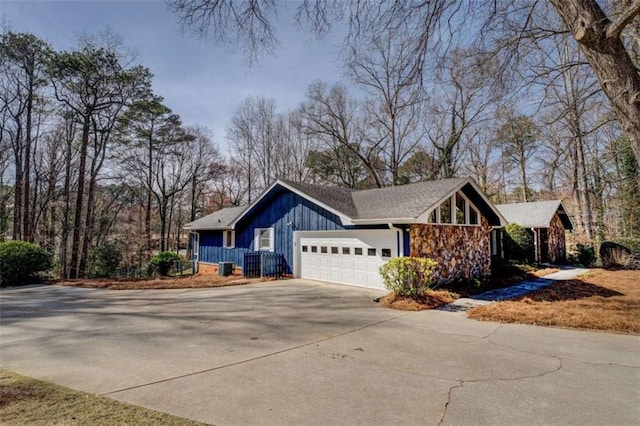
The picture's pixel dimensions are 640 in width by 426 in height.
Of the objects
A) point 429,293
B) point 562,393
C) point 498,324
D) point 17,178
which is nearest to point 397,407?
point 562,393

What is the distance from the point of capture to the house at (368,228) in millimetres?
10906

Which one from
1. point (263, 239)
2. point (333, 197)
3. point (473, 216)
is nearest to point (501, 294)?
point (473, 216)

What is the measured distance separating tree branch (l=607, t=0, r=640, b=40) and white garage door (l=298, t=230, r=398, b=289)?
23.4ft

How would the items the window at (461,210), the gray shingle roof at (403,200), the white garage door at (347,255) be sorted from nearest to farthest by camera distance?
the gray shingle roof at (403,200) → the white garage door at (347,255) → the window at (461,210)

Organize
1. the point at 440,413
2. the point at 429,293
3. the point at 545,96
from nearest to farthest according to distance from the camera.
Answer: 1. the point at 440,413
2. the point at 545,96
3. the point at 429,293

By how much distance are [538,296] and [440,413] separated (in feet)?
28.6

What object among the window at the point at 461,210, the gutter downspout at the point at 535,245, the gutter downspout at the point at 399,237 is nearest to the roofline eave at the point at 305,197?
the gutter downspout at the point at 399,237

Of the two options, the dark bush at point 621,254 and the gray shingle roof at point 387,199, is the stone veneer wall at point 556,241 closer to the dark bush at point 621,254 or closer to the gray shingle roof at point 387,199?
the dark bush at point 621,254

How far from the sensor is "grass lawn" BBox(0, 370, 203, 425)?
9.75 ft

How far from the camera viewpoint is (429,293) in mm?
9648

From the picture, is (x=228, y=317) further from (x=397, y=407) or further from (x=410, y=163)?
(x=410, y=163)

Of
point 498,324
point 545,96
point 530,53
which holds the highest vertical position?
point 530,53

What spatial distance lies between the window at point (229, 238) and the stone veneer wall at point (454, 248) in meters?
10.2

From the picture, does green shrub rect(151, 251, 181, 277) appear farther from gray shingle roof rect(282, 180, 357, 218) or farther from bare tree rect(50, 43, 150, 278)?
gray shingle roof rect(282, 180, 357, 218)
